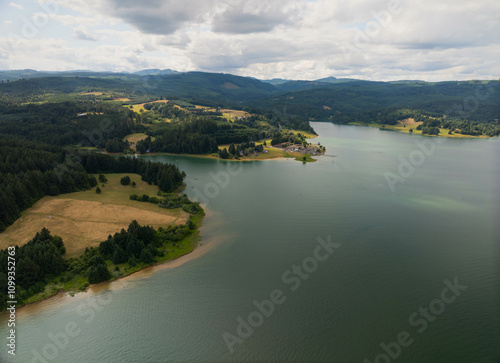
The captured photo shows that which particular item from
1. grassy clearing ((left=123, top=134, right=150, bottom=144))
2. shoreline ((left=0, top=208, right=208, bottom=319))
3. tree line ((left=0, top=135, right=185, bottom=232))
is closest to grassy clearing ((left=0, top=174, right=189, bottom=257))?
tree line ((left=0, top=135, right=185, bottom=232))

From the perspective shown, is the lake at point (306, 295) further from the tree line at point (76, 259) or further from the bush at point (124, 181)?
the bush at point (124, 181)

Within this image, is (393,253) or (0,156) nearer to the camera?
(393,253)

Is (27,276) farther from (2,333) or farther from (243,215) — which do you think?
(243,215)

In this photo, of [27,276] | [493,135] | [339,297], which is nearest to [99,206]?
[27,276]

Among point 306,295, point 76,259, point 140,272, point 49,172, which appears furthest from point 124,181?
point 306,295

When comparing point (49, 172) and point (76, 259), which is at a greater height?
point (49, 172)

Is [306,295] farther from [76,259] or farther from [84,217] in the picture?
[84,217]

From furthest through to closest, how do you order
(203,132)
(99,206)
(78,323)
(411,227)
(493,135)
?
(493,135) < (203,132) < (99,206) < (411,227) < (78,323)
